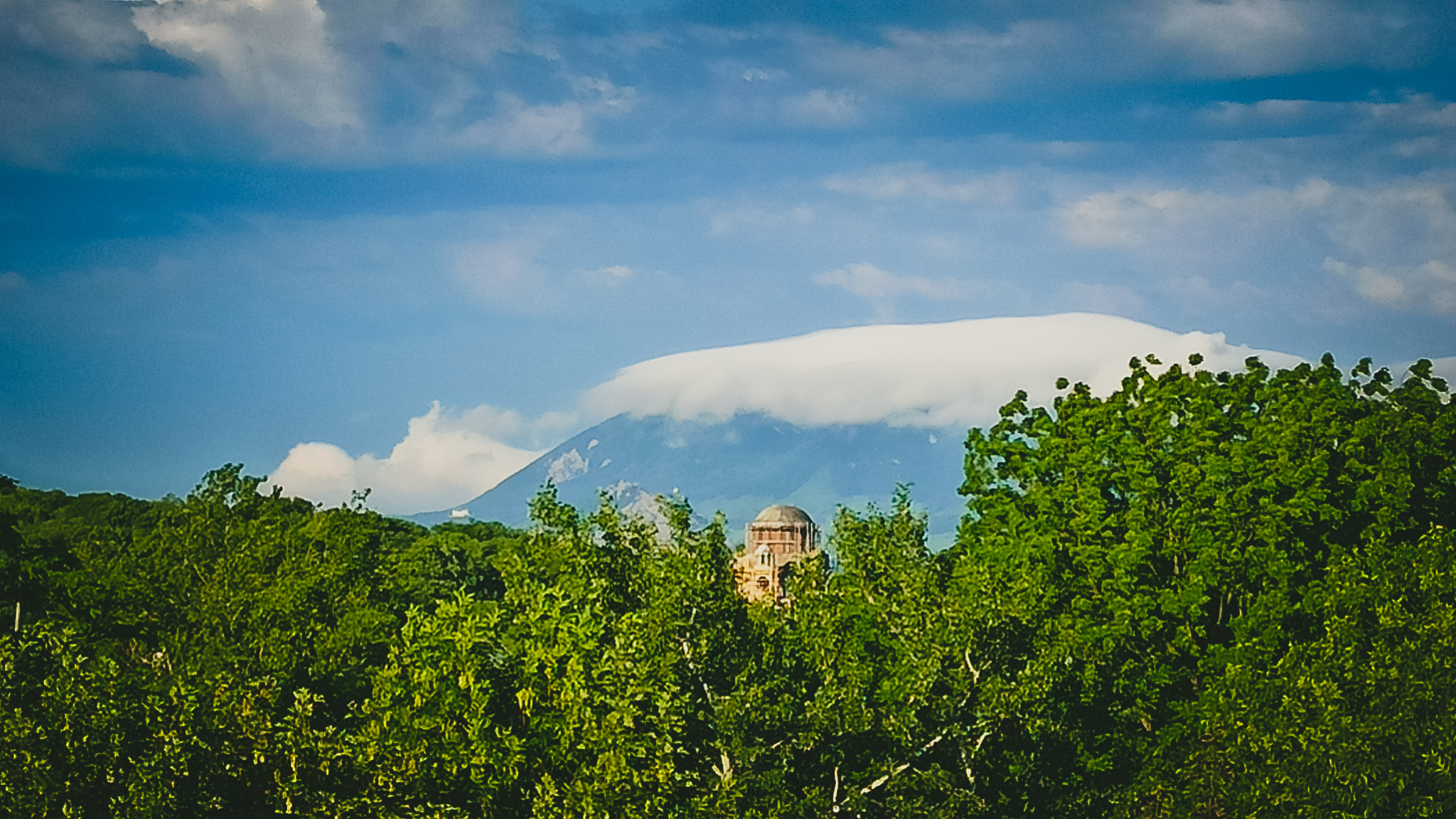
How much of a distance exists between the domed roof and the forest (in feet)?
253

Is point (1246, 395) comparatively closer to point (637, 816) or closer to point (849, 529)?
point (849, 529)

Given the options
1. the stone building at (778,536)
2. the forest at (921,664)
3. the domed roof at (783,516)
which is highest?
the domed roof at (783,516)

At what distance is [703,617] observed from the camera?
2780 centimetres

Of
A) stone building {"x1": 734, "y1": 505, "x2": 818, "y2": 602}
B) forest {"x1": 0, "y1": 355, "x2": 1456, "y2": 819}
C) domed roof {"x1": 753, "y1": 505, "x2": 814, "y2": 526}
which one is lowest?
forest {"x1": 0, "y1": 355, "x2": 1456, "y2": 819}

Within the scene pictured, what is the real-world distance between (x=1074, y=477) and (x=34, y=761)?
27.6 meters

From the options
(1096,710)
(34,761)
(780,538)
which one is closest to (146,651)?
(34,761)

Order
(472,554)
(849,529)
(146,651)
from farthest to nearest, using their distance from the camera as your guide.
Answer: (472,554)
(146,651)
(849,529)

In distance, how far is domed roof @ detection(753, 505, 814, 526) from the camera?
120062 millimetres

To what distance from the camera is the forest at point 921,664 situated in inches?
985

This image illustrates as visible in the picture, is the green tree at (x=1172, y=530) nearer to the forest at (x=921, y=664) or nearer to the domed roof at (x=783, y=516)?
the forest at (x=921, y=664)

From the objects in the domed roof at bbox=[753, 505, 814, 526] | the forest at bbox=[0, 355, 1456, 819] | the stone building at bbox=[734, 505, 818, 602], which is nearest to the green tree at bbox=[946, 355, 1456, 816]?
the forest at bbox=[0, 355, 1456, 819]

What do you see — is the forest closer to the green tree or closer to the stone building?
the green tree

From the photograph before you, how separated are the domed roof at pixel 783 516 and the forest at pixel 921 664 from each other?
77.0 metres

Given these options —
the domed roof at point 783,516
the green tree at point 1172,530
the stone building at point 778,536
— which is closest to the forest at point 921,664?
the green tree at point 1172,530
